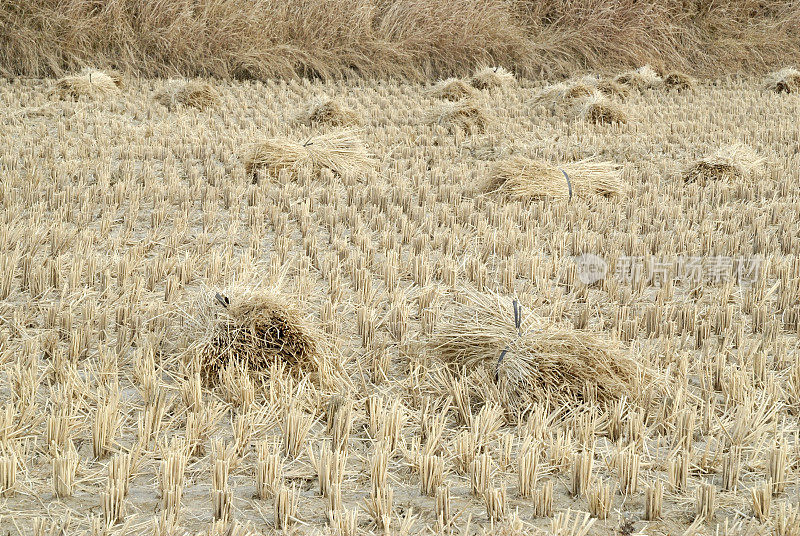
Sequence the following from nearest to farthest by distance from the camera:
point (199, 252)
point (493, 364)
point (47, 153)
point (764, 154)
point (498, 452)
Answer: point (498, 452) < point (493, 364) < point (199, 252) < point (47, 153) < point (764, 154)

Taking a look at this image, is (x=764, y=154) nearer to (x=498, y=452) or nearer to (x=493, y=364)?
(x=493, y=364)

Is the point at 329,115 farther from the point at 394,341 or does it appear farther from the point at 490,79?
the point at 394,341

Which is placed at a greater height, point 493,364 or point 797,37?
point 493,364

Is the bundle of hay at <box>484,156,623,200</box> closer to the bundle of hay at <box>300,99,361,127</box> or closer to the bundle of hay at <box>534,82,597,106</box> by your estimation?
the bundle of hay at <box>300,99,361,127</box>

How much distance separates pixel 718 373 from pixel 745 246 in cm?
187

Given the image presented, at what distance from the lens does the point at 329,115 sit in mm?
7719

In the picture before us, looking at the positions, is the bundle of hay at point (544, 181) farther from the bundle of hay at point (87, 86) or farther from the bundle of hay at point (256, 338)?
the bundle of hay at point (87, 86)

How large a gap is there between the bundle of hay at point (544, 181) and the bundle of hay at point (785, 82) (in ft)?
20.9

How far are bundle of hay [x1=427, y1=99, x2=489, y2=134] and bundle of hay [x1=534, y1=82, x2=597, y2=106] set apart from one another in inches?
52.4

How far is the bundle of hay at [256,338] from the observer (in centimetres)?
279

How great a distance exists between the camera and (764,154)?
6.92 metres

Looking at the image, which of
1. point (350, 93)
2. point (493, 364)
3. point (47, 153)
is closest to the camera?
point (493, 364)

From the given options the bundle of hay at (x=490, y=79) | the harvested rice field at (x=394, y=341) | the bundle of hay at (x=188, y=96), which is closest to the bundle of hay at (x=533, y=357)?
the harvested rice field at (x=394, y=341)

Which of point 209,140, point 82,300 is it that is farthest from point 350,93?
point 82,300
